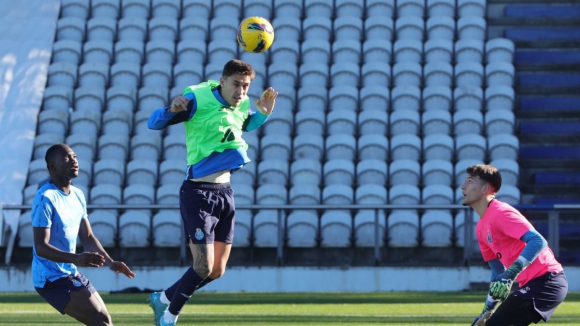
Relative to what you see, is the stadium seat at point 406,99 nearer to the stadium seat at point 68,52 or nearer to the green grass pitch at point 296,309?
the green grass pitch at point 296,309

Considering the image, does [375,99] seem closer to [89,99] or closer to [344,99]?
[344,99]

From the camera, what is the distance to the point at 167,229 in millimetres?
14312

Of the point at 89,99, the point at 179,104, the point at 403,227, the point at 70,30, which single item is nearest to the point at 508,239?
the point at 179,104

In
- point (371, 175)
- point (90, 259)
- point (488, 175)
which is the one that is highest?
point (371, 175)

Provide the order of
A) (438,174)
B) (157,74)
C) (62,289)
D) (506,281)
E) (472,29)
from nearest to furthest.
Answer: (506,281) < (62,289) < (438,174) < (157,74) < (472,29)

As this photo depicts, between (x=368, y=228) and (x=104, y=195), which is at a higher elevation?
(x=104, y=195)

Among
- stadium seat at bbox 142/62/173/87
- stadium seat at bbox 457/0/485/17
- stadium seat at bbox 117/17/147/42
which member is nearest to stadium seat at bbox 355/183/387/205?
stadium seat at bbox 142/62/173/87

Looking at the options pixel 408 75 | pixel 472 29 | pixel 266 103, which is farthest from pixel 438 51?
pixel 266 103

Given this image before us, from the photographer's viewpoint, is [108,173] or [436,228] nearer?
[436,228]

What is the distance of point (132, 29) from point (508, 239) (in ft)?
45.0

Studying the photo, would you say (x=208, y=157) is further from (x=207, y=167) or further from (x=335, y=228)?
(x=335, y=228)

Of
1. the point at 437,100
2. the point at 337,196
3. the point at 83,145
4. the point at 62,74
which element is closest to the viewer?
the point at 337,196

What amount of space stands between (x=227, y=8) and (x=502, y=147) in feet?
19.9

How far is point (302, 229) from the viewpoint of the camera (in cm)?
1443
